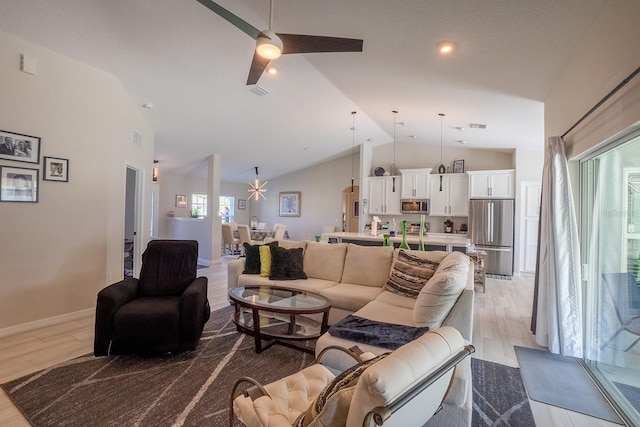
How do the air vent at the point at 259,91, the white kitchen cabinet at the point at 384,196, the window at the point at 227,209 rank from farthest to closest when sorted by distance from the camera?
the window at the point at 227,209 → the white kitchen cabinet at the point at 384,196 → the air vent at the point at 259,91

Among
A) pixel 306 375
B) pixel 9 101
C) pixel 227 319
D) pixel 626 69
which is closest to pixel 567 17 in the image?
pixel 626 69

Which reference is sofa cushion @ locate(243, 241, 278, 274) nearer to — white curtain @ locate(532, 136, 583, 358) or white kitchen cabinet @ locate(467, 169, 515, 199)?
white curtain @ locate(532, 136, 583, 358)

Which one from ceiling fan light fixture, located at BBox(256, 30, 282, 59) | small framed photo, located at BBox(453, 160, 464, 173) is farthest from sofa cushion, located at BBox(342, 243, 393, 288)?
small framed photo, located at BBox(453, 160, 464, 173)

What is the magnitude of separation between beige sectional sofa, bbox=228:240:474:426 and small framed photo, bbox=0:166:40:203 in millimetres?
2268

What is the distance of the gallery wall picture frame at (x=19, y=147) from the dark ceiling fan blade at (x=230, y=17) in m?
2.65

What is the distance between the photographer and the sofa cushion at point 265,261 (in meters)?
3.85

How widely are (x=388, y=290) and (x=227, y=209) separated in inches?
340

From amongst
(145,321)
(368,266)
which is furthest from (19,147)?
(368,266)

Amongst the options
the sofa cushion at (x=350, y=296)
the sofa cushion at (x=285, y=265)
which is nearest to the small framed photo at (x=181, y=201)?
the sofa cushion at (x=285, y=265)

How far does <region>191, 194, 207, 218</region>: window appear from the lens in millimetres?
9812

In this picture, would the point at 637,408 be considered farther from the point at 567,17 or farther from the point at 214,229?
the point at 214,229

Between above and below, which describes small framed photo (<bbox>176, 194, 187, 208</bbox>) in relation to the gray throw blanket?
above

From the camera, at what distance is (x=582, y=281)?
2992 mm

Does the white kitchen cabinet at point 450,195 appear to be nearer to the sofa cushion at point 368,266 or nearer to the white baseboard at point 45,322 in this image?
the sofa cushion at point 368,266
